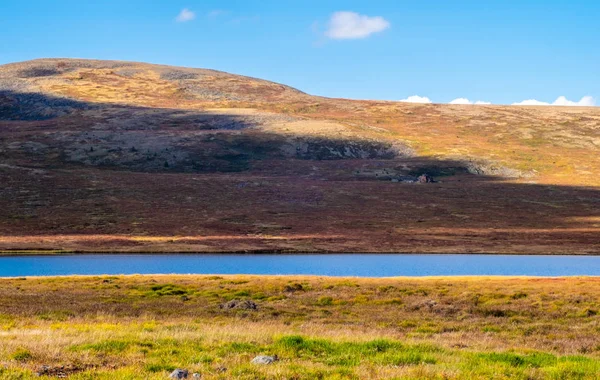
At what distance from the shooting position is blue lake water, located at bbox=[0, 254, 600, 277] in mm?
81500

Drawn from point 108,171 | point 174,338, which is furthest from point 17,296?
point 108,171

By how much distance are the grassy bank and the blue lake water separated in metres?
21.6

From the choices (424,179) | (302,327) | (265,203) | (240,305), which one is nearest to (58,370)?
(302,327)

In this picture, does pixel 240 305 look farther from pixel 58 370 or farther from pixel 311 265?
pixel 311 265

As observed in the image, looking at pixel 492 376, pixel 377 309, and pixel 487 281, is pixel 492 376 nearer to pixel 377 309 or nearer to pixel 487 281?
pixel 377 309

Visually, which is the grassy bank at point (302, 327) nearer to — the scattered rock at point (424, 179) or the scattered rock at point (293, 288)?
the scattered rock at point (293, 288)

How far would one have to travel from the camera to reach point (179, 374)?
1627 centimetres

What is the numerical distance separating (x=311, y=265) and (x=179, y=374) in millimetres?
73842

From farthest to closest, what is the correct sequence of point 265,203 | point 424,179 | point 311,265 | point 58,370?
point 424,179 → point 265,203 → point 311,265 → point 58,370

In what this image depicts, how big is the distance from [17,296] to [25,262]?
160 ft

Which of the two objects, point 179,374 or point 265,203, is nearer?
point 179,374

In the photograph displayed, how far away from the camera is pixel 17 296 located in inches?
1772

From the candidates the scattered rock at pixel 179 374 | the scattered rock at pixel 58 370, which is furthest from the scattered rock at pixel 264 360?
the scattered rock at pixel 58 370

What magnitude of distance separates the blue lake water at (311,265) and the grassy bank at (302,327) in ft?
70.9
